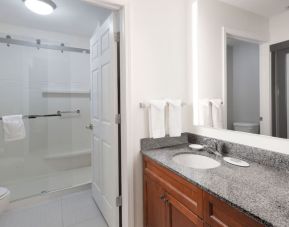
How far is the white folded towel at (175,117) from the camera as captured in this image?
5.49ft

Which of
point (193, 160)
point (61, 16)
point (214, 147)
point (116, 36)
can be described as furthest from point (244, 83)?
point (61, 16)

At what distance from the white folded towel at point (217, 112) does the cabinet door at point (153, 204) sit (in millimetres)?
728

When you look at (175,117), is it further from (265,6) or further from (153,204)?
(265,6)

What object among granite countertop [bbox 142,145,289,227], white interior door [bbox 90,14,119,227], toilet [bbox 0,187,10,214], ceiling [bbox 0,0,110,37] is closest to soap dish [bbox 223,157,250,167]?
granite countertop [bbox 142,145,289,227]

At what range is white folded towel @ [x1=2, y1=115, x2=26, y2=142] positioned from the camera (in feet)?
8.00

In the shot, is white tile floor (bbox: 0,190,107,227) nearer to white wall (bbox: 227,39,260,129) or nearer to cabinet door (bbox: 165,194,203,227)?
cabinet door (bbox: 165,194,203,227)

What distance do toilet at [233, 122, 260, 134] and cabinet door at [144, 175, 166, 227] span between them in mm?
748

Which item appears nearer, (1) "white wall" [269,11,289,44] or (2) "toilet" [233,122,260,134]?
(1) "white wall" [269,11,289,44]

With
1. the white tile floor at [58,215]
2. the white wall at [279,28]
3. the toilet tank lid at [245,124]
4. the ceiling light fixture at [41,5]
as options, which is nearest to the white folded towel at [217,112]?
the toilet tank lid at [245,124]

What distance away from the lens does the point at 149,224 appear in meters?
1.52

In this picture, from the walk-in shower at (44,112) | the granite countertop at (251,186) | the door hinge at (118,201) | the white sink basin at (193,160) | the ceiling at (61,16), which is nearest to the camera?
the granite countertop at (251,186)

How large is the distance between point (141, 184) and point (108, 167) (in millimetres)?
387

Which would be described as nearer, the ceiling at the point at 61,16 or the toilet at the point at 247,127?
the toilet at the point at 247,127

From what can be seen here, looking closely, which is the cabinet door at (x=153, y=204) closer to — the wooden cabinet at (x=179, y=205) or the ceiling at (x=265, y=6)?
the wooden cabinet at (x=179, y=205)
